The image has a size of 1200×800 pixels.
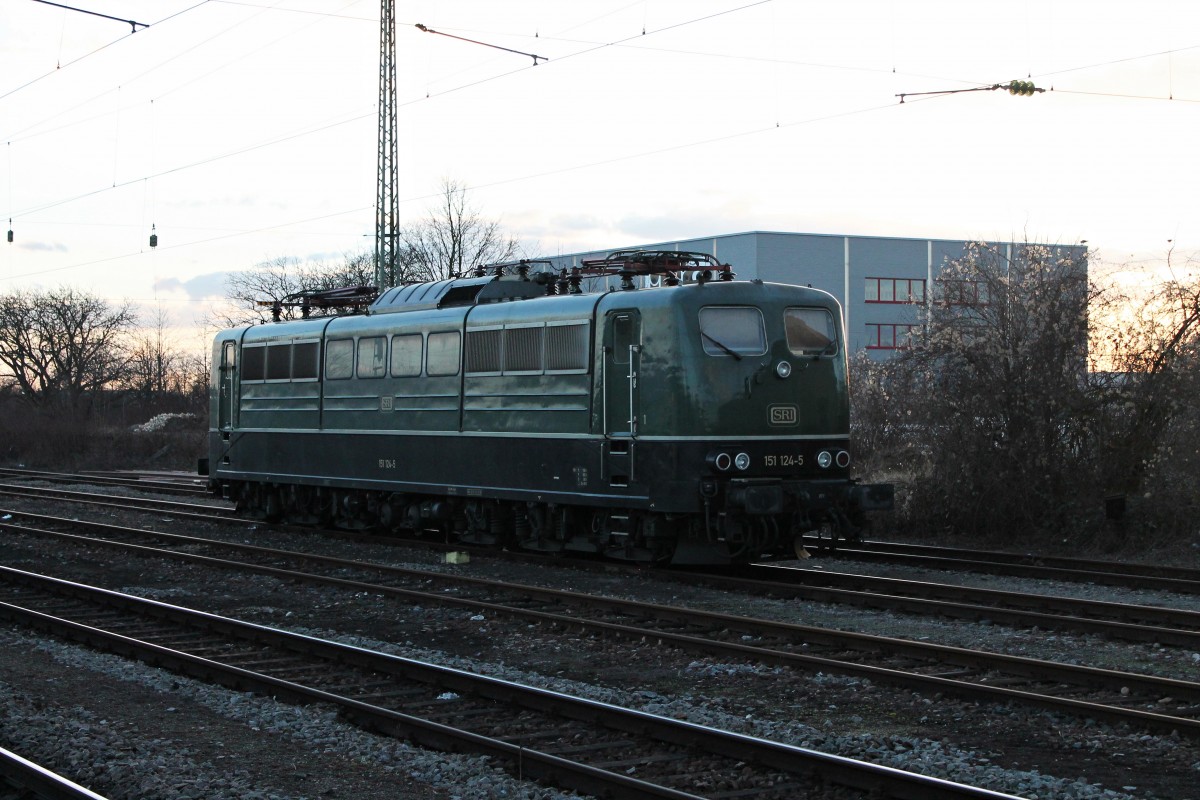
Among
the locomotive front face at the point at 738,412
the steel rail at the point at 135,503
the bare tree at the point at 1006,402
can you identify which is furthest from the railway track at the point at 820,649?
the steel rail at the point at 135,503

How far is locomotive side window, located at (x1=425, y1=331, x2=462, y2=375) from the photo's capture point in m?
17.3

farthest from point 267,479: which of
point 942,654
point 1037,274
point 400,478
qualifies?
point 942,654

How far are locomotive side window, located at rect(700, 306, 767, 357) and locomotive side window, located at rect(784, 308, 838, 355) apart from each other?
1.27 feet

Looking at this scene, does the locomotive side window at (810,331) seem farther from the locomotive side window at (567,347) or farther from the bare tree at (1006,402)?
the bare tree at (1006,402)

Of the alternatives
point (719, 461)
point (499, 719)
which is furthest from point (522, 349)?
point (499, 719)

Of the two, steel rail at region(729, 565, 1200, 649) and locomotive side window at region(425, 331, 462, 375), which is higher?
locomotive side window at region(425, 331, 462, 375)

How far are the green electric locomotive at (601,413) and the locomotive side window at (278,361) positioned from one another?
3.61 feet

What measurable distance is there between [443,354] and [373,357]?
74.4 inches

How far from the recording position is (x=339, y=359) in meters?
19.7

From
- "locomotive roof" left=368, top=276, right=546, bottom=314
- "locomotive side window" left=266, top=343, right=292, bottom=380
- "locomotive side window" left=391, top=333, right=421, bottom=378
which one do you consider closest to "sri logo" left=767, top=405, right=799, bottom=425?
"locomotive roof" left=368, top=276, right=546, bottom=314

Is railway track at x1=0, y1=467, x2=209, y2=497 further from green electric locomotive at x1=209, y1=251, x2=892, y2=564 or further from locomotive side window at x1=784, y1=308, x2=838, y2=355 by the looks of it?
locomotive side window at x1=784, y1=308, x2=838, y2=355

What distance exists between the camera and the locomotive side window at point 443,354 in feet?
56.8

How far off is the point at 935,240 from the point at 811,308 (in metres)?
56.0

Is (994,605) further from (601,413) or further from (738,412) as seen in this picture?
(601,413)
